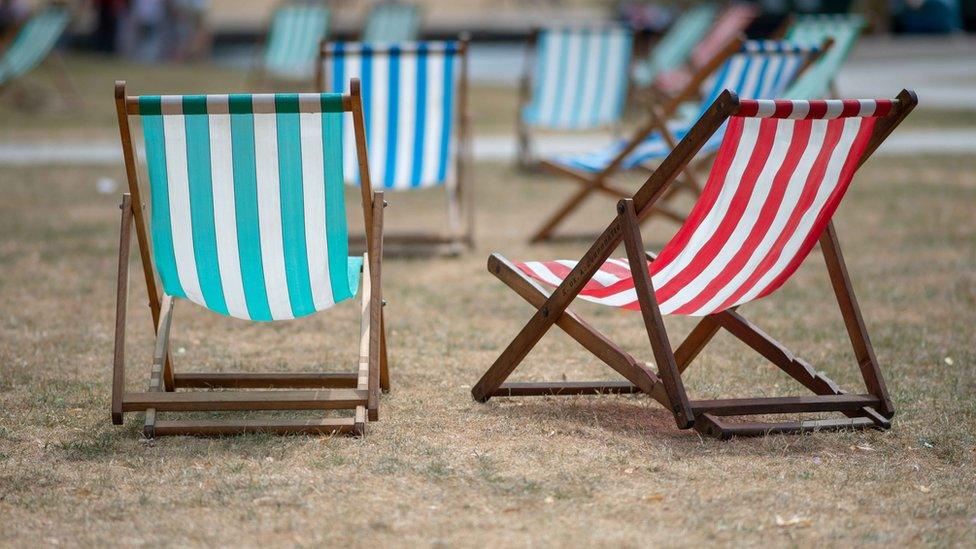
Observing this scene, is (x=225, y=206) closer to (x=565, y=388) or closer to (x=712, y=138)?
(x=565, y=388)

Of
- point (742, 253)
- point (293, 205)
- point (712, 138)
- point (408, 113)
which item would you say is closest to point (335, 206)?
point (293, 205)

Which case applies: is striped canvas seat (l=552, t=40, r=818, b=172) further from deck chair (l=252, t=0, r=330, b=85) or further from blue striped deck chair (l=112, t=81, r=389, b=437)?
deck chair (l=252, t=0, r=330, b=85)

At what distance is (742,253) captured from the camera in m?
3.23

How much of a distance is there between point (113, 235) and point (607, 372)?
3.34m

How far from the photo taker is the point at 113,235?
6270 millimetres

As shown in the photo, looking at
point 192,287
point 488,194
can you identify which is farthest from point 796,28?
point 192,287

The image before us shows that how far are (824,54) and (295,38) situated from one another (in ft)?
24.3

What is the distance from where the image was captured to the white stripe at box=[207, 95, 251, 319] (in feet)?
10.4

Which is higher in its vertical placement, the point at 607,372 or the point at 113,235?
the point at 607,372

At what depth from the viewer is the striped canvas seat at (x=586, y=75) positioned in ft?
25.3

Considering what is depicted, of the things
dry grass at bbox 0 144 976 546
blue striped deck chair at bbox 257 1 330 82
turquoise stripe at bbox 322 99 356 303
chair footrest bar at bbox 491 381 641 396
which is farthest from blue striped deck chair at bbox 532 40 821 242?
blue striped deck chair at bbox 257 1 330 82

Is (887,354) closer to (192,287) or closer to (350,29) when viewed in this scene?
(192,287)

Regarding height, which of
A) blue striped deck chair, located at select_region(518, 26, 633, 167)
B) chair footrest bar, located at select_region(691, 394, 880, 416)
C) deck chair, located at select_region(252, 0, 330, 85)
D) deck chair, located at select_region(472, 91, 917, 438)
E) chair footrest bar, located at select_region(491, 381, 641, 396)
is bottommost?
deck chair, located at select_region(252, 0, 330, 85)

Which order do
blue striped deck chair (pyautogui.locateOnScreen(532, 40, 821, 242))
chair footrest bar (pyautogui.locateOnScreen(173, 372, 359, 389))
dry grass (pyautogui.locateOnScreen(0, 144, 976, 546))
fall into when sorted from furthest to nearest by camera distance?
1. blue striped deck chair (pyautogui.locateOnScreen(532, 40, 821, 242))
2. chair footrest bar (pyautogui.locateOnScreen(173, 372, 359, 389))
3. dry grass (pyautogui.locateOnScreen(0, 144, 976, 546))
